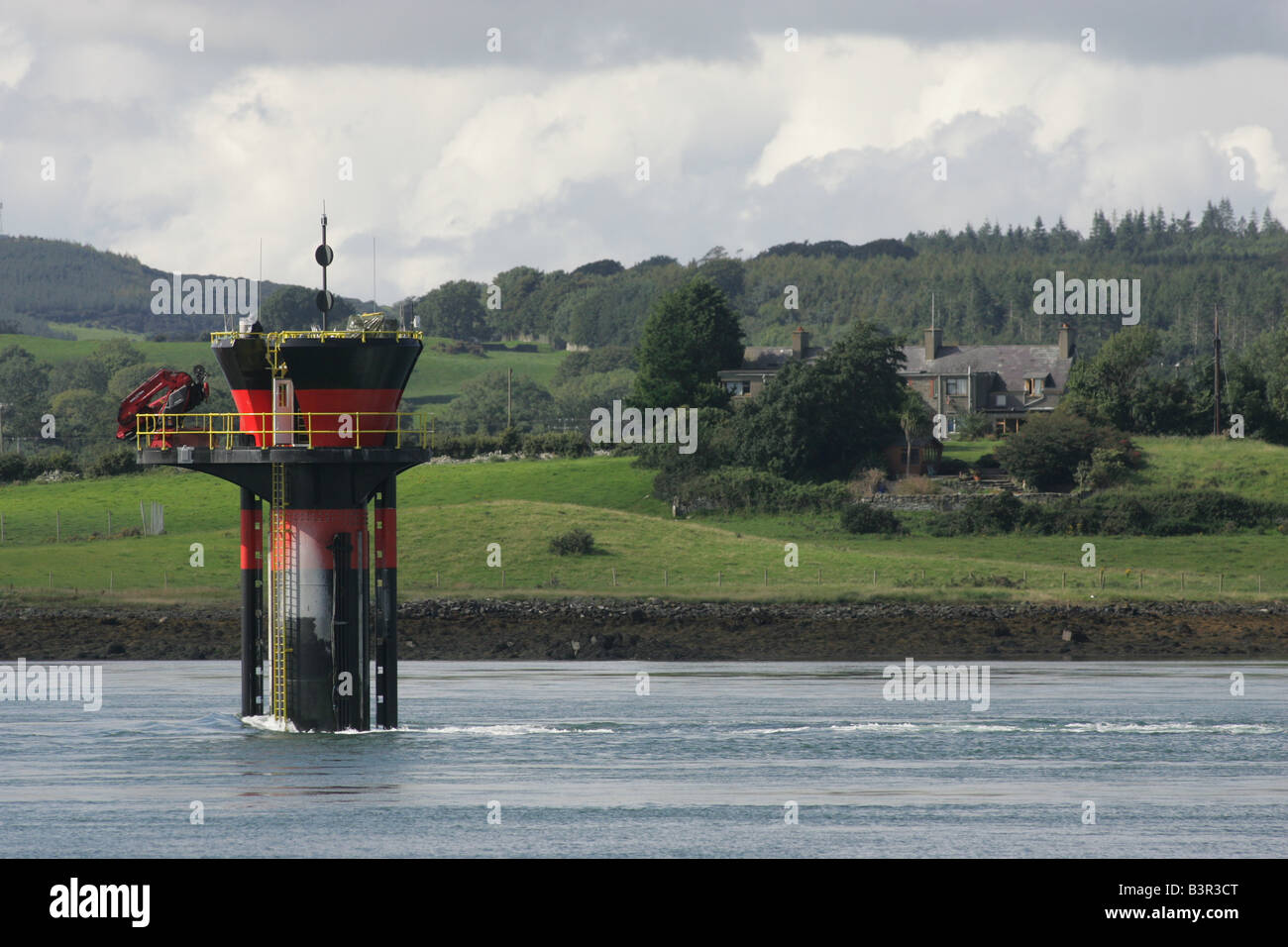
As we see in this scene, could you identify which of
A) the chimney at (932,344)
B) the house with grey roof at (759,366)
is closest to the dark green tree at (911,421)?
the house with grey roof at (759,366)

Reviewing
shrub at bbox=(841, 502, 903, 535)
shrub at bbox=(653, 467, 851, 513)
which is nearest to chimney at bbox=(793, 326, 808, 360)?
shrub at bbox=(653, 467, 851, 513)

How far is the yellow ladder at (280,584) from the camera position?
43.4 meters

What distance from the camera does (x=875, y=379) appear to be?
427 ft

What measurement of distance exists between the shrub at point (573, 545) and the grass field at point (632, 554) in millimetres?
604

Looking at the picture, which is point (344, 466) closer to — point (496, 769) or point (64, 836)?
point (496, 769)

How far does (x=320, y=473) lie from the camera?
4341 cm

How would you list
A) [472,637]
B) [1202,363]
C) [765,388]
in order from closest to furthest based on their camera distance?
[472,637]
[765,388]
[1202,363]

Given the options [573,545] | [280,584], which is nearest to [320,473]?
[280,584]

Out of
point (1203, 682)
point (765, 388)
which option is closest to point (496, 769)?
point (1203, 682)

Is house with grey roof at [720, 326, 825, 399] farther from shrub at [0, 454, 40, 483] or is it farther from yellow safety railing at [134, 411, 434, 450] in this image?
yellow safety railing at [134, 411, 434, 450]

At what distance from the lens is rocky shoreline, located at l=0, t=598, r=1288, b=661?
81000mm

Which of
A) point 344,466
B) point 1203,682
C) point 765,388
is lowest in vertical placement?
point 1203,682

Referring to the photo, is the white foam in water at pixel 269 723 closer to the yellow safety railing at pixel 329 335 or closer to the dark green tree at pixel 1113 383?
the yellow safety railing at pixel 329 335
